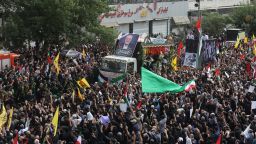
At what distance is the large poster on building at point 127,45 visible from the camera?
3017 centimetres

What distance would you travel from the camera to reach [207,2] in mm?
64188

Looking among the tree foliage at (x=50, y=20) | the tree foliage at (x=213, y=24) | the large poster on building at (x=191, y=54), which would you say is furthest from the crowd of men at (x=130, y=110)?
the tree foliage at (x=213, y=24)

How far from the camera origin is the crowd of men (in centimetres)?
1669

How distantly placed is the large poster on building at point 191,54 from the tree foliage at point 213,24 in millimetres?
24284

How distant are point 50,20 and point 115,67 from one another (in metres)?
6.53

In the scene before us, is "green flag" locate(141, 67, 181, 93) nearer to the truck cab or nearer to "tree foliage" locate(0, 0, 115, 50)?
the truck cab

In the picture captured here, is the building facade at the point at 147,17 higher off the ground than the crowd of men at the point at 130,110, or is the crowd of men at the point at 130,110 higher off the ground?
the building facade at the point at 147,17

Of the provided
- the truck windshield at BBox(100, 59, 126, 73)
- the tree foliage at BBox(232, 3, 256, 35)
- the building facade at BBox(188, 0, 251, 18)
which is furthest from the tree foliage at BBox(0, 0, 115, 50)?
the building facade at BBox(188, 0, 251, 18)

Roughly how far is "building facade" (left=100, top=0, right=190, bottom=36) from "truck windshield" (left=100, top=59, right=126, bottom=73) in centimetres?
2183

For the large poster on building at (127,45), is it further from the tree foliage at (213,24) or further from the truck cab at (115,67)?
the tree foliage at (213,24)

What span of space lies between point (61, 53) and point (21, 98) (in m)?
10.7

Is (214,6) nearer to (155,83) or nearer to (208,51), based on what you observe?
(208,51)

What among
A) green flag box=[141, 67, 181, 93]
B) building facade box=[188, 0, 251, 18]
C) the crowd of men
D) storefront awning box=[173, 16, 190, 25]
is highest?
building facade box=[188, 0, 251, 18]

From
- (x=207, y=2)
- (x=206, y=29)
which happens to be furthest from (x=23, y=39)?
(x=207, y=2)
